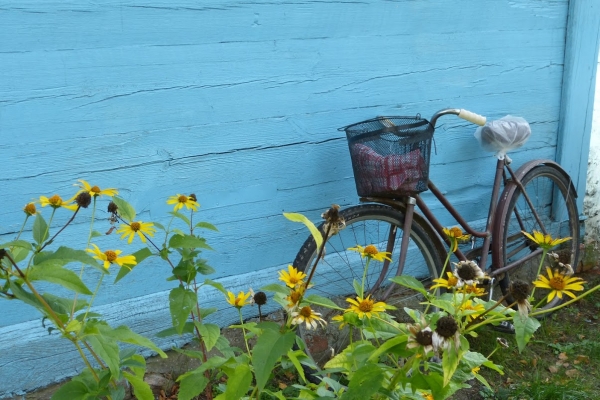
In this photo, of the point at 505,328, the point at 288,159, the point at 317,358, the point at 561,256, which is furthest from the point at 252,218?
the point at 561,256

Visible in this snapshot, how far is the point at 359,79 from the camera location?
3.46m

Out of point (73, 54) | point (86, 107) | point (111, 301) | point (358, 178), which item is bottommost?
point (111, 301)

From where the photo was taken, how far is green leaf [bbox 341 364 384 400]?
155cm

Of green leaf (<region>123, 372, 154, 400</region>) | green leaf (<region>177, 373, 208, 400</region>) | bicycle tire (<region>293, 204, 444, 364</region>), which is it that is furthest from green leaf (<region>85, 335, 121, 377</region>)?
bicycle tire (<region>293, 204, 444, 364</region>)

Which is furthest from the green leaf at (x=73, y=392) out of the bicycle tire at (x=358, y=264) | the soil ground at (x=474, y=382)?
the bicycle tire at (x=358, y=264)

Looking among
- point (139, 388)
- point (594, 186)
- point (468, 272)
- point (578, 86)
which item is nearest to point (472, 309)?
point (468, 272)

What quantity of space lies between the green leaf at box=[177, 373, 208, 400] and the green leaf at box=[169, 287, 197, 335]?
0.13m

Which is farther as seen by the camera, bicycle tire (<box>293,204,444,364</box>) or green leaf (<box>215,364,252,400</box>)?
bicycle tire (<box>293,204,444,364</box>)

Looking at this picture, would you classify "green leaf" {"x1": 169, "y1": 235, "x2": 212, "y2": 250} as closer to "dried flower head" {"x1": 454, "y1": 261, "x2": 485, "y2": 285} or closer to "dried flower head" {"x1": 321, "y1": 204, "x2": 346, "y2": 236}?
"dried flower head" {"x1": 321, "y1": 204, "x2": 346, "y2": 236}

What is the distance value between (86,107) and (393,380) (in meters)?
1.77

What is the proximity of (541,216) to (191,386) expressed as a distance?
322 centimetres

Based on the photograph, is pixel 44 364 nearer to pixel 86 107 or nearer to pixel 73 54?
pixel 86 107

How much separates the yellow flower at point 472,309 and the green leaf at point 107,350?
0.77 metres

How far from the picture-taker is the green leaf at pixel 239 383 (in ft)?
5.40
